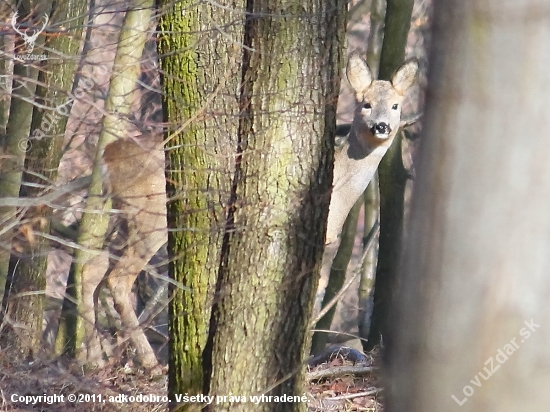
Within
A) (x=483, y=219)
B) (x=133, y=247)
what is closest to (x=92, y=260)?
(x=133, y=247)

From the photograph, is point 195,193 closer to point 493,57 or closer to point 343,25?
point 343,25

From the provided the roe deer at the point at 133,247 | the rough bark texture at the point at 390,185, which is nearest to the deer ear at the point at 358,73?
the rough bark texture at the point at 390,185

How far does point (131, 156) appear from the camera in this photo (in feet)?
21.8

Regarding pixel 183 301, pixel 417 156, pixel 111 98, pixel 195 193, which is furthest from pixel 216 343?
pixel 111 98

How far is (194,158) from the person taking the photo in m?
4.65

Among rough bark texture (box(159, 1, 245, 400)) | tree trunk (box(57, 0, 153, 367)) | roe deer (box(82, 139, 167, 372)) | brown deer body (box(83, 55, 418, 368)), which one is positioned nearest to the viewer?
rough bark texture (box(159, 1, 245, 400))

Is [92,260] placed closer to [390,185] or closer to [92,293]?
[92,293]

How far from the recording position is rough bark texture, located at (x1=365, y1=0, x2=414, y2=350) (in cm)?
817

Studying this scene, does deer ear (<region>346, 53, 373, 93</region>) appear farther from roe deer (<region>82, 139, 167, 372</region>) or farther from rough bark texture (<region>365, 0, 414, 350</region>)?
roe deer (<region>82, 139, 167, 372</region>)

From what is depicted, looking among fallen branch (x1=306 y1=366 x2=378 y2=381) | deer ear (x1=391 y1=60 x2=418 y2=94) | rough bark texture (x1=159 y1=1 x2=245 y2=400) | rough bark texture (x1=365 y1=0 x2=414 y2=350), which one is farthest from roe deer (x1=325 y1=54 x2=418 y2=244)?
rough bark texture (x1=159 y1=1 x2=245 y2=400)

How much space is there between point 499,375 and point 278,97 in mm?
2769

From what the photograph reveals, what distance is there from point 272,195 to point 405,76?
428cm

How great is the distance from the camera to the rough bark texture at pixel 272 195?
13.4 ft

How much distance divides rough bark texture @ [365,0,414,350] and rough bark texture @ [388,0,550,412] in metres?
6.53
